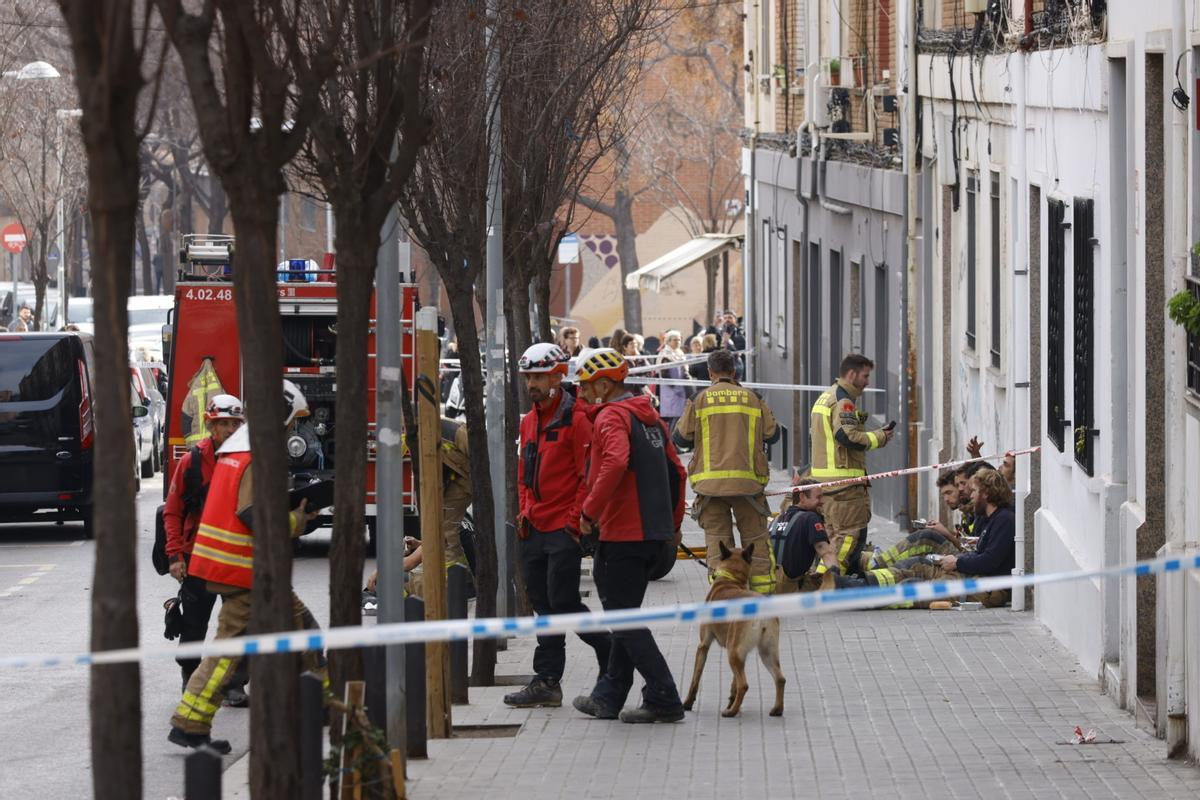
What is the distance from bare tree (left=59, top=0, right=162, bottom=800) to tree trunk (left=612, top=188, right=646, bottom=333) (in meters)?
53.1

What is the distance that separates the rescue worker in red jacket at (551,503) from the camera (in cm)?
1097

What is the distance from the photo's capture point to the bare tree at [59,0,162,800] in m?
5.50

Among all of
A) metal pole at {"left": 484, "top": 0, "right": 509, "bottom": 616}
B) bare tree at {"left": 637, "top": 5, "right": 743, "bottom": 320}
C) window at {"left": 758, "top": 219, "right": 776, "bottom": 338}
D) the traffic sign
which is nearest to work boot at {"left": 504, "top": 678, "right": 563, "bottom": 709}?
metal pole at {"left": 484, "top": 0, "right": 509, "bottom": 616}

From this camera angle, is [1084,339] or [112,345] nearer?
[112,345]

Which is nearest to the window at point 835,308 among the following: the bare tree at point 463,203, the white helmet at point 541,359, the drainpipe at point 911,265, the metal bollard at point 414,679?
the drainpipe at point 911,265

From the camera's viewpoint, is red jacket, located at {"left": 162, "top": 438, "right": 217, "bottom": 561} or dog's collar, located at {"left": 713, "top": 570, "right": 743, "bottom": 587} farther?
red jacket, located at {"left": 162, "top": 438, "right": 217, "bottom": 561}

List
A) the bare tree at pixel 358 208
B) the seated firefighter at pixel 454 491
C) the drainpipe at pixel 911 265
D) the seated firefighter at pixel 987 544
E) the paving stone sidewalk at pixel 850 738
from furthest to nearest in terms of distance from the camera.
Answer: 1. the drainpipe at pixel 911 265
2. the seated firefighter at pixel 987 544
3. the seated firefighter at pixel 454 491
4. the paving stone sidewalk at pixel 850 738
5. the bare tree at pixel 358 208

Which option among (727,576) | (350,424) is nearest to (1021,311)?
(727,576)

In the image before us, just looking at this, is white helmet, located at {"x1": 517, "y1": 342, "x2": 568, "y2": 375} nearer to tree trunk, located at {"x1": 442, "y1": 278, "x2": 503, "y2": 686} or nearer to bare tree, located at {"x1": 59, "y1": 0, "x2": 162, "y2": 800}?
tree trunk, located at {"x1": 442, "y1": 278, "x2": 503, "y2": 686}

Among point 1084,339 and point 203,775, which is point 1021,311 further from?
point 203,775

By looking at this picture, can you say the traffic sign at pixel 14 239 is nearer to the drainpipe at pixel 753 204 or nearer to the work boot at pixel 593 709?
the drainpipe at pixel 753 204

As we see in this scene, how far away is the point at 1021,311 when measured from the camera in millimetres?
14766

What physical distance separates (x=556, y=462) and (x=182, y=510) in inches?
77.4

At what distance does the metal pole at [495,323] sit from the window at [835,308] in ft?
40.4
